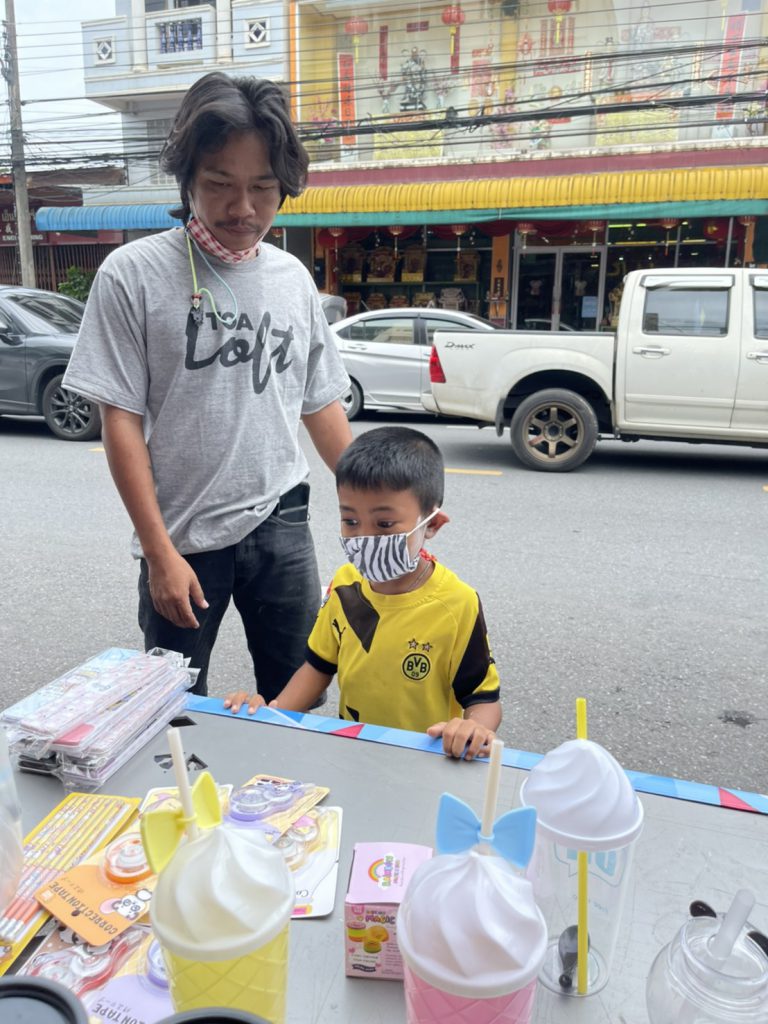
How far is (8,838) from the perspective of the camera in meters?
1.01

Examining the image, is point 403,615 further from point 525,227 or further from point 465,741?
point 525,227

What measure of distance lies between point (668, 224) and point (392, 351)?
7164mm

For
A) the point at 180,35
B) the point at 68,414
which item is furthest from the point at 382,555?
the point at 180,35

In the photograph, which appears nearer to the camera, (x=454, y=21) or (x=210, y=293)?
(x=210, y=293)

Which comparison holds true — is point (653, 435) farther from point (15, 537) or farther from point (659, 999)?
point (659, 999)

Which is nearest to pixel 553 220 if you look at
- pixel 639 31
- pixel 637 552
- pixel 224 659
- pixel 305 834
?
pixel 639 31

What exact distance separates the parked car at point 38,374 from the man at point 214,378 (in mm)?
6798

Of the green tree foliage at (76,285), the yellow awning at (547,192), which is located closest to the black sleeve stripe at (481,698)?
the yellow awning at (547,192)

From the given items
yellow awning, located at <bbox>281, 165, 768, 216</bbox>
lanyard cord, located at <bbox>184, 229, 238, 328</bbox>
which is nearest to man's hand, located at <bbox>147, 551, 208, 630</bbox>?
lanyard cord, located at <bbox>184, 229, 238, 328</bbox>

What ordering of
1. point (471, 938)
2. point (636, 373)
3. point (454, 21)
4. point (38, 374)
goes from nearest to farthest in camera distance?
point (471, 938) < point (636, 373) < point (38, 374) < point (454, 21)

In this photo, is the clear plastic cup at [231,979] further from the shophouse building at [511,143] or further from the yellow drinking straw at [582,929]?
the shophouse building at [511,143]

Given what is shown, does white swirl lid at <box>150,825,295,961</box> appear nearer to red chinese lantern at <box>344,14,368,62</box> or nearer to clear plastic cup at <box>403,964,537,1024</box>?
clear plastic cup at <box>403,964,537,1024</box>

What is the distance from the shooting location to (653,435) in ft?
23.3

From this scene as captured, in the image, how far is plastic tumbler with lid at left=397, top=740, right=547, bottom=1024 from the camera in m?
0.66
